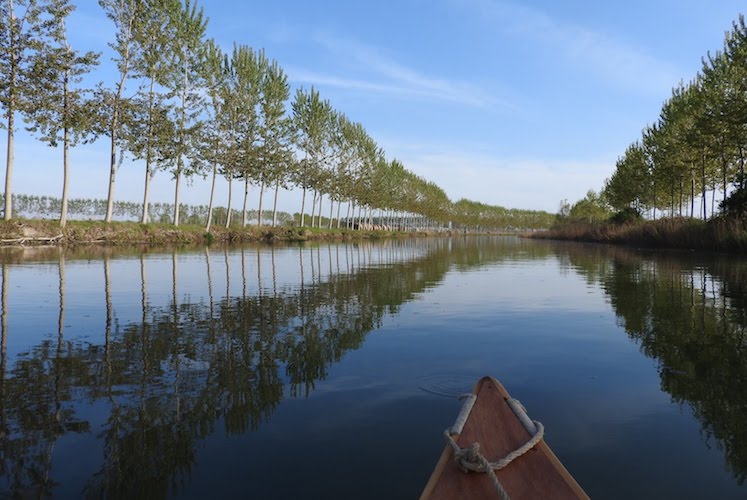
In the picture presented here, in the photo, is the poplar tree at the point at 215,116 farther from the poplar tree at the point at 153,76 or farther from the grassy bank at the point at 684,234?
the grassy bank at the point at 684,234

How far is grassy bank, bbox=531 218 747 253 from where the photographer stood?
27266 millimetres

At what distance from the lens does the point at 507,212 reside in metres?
180

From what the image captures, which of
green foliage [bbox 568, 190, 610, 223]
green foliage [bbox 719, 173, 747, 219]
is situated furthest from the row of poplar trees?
green foliage [bbox 568, 190, 610, 223]

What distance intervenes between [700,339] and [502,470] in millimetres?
6385

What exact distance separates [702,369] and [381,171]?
277ft

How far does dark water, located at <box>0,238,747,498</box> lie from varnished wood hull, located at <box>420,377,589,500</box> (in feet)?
2.21

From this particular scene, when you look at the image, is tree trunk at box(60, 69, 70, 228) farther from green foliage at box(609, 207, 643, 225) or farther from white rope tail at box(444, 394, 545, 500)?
green foliage at box(609, 207, 643, 225)

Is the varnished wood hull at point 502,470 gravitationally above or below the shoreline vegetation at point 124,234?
below

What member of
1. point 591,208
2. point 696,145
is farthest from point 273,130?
point 591,208

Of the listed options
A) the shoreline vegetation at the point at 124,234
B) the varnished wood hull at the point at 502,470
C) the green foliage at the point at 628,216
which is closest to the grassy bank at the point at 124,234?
the shoreline vegetation at the point at 124,234

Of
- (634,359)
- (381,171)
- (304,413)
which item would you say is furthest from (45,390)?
(381,171)

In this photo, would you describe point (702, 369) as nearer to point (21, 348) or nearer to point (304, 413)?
point (304, 413)

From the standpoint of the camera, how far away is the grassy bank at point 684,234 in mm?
27266

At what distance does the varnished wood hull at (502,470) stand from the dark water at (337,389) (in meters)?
0.67
